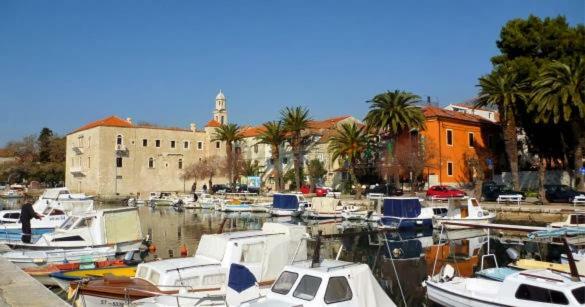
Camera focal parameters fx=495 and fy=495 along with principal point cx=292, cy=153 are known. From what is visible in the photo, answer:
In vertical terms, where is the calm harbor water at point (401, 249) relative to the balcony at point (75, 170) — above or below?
below

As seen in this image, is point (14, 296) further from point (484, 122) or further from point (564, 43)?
point (484, 122)

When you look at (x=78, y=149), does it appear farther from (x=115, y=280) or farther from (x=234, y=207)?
(x=115, y=280)

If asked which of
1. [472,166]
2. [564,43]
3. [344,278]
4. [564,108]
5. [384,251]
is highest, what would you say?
[564,43]

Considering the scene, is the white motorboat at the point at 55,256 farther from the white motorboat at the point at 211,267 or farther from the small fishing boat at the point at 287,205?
the small fishing boat at the point at 287,205

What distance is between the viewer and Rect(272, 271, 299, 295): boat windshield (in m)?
10.8

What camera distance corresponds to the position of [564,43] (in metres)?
49.5

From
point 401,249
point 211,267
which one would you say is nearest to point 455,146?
point 401,249

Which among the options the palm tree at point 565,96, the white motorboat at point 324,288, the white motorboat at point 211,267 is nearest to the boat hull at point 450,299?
the white motorboat at point 324,288

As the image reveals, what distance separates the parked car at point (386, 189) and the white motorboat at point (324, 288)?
40.5 m

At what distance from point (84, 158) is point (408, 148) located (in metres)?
61.4

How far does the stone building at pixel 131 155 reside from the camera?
84625 mm

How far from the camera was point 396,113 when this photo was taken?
53125mm

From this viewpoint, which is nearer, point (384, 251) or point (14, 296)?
point (14, 296)

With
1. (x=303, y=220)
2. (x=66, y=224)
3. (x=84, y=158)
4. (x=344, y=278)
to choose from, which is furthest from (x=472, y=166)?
(x=84, y=158)
